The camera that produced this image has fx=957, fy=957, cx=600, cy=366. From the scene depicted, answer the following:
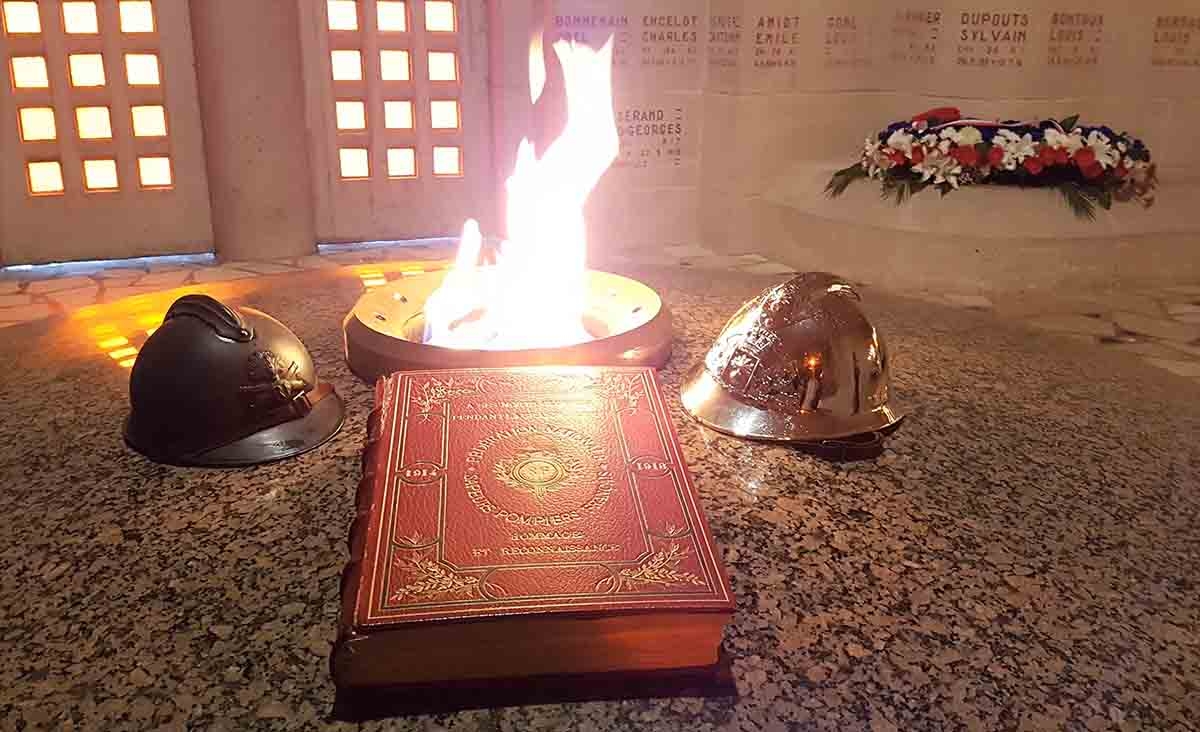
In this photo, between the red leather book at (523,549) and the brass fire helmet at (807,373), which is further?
the brass fire helmet at (807,373)

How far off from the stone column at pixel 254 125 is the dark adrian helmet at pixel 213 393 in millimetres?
3729

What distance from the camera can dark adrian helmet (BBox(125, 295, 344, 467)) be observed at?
163 cm

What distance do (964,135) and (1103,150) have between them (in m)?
0.76

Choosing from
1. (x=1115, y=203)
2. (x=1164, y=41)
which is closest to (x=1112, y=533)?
(x=1115, y=203)

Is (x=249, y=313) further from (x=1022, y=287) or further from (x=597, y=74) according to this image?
(x=1022, y=287)

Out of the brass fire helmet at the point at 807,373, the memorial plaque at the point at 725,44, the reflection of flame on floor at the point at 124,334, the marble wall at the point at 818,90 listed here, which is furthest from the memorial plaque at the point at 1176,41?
the reflection of flame on floor at the point at 124,334

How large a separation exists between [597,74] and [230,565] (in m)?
1.94

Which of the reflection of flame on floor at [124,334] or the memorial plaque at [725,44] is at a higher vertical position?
the memorial plaque at [725,44]

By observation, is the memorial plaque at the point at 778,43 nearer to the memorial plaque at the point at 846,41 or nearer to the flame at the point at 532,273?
the memorial plaque at the point at 846,41

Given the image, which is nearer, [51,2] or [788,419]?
[788,419]

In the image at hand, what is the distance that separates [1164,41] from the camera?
5652 mm

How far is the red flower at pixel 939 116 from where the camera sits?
17.4ft

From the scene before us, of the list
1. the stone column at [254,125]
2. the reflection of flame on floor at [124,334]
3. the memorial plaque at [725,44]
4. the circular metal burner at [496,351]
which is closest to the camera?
the circular metal burner at [496,351]

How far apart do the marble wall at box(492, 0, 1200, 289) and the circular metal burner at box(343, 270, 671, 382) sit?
312 centimetres
